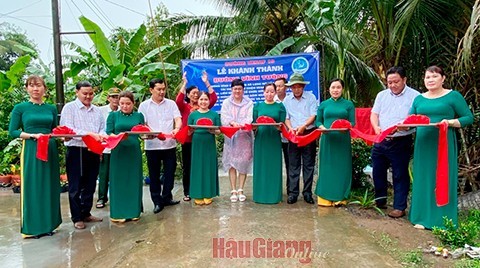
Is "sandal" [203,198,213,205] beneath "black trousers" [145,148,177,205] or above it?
beneath

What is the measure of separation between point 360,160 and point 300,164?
1223 mm

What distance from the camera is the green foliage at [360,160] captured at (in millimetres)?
5383

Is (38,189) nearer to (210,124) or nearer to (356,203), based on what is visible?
(210,124)

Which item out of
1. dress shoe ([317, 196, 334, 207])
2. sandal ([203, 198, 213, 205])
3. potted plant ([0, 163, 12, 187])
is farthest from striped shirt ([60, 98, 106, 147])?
potted plant ([0, 163, 12, 187])

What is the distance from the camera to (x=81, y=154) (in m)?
4.03

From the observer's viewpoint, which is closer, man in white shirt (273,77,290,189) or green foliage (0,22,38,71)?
man in white shirt (273,77,290,189)

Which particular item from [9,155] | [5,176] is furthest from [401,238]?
[9,155]

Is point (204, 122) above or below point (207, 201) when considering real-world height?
above

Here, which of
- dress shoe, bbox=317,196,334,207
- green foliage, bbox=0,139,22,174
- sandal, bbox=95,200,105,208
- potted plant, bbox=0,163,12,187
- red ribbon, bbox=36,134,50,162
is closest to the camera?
red ribbon, bbox=36,134,50,162

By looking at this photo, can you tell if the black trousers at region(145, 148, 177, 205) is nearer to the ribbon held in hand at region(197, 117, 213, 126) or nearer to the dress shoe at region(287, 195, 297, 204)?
the ribbon held in hand at region(197, 117, 213, 126)

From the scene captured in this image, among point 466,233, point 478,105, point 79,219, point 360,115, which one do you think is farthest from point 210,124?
point 478,105

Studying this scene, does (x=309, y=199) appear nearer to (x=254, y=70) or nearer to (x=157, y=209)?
(x=157, y=209)

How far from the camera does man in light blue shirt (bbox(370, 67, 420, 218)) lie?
12.9 ft

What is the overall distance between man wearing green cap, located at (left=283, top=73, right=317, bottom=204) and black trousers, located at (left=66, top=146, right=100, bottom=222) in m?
2.30
